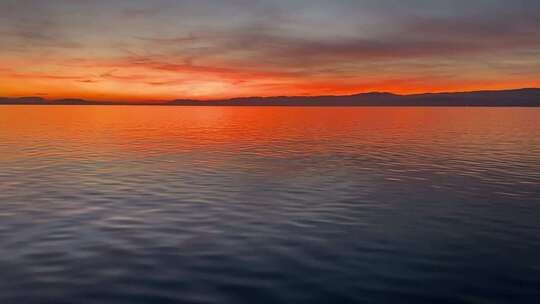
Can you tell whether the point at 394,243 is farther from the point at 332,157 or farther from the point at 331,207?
the point at 332,157

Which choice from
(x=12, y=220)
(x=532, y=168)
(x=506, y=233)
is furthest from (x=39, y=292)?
(x=532, y=168)

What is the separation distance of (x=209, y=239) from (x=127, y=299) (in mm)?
6086

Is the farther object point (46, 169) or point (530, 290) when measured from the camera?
point (46, 169)

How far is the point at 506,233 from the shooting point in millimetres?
20000

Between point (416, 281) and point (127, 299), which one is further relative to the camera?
point (416, 281)

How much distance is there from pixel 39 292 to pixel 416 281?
12459mm

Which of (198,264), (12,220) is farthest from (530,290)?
(12,220)

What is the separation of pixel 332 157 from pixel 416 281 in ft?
113

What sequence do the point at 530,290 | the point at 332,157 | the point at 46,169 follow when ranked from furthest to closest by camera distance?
1. the point at 332,157
2. the point at 46,169
3. the point at 530,290

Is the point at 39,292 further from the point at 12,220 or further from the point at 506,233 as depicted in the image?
the point at 506,233

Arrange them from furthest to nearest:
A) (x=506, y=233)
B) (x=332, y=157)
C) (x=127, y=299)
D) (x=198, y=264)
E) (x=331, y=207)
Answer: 1. (x=332, y=157)
2. (x=331, y=207)
3. (x=506, y=233)
4. (x=198, y=264)
5. (x=127, y=299)

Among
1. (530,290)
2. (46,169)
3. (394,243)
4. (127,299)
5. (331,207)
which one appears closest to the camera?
(127,299)

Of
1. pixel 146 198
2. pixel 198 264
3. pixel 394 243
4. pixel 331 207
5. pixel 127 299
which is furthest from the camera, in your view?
pixel 146 198

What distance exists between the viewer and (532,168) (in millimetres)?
40531
